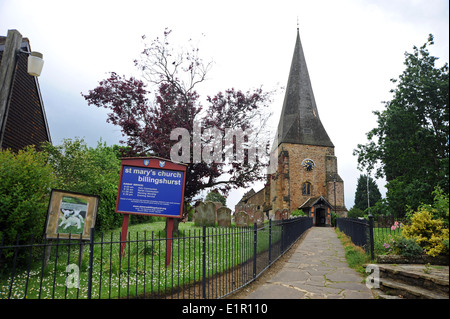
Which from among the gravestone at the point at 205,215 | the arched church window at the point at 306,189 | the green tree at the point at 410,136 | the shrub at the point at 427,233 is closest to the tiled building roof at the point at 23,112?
the gravestone at the point at 205,215

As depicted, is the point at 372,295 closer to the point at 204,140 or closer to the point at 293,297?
the point at 293,297

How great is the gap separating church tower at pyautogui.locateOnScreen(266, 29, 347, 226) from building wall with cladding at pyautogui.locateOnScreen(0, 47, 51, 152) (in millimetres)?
29097

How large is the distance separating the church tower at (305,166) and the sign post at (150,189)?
3182 cm

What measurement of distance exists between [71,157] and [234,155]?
6.73 meters

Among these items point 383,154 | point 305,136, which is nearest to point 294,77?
point 305,136

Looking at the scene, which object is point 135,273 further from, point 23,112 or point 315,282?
point 23,112

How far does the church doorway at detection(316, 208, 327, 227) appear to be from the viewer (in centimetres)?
4025

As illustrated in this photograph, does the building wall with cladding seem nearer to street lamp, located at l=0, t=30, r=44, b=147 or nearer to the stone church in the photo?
street lamp, located at l=0, t=30, r=44, b=147

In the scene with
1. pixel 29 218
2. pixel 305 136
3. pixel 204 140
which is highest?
pixel 305 136

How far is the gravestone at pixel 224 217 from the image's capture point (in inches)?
675

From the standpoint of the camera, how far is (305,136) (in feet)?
149

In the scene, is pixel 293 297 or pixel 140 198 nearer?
pixel 293 297

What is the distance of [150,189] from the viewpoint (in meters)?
7.91

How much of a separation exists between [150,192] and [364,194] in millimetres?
65213
